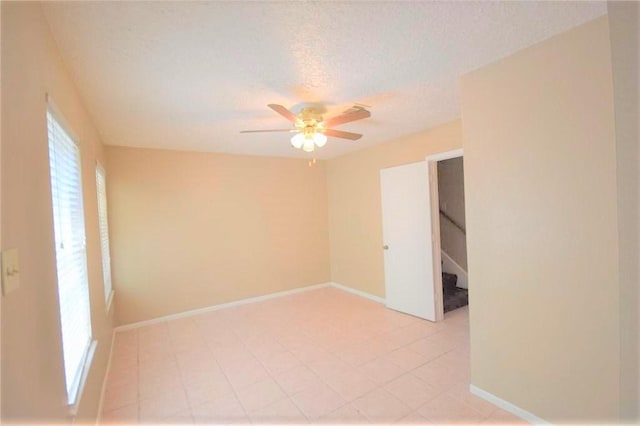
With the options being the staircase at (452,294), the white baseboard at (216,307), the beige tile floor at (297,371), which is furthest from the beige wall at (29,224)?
the staircase at (452,294)

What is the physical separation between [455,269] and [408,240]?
1563 millimetres

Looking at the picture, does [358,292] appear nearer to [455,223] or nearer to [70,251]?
[455,223]

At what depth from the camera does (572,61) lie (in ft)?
5.18

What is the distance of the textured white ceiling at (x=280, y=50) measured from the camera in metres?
1.34

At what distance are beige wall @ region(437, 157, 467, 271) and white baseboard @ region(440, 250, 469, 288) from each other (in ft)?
0.24

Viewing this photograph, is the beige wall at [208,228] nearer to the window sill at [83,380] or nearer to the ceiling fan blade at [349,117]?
the window sill at [83,380]

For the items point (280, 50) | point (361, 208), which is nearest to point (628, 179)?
point (280, 50)

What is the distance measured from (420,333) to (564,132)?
2.39m

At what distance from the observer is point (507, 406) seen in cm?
193

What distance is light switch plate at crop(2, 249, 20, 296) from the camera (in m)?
0.77

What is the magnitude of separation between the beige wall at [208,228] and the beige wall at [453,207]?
6.89 feet

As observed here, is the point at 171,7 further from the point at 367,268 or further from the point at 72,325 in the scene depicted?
the point at 367,268

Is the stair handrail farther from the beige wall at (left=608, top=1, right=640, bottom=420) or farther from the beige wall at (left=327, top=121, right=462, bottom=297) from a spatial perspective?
the beige wall at (left=608, top=1, right=640, bottom=420)

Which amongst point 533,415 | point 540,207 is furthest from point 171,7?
point 533,415
